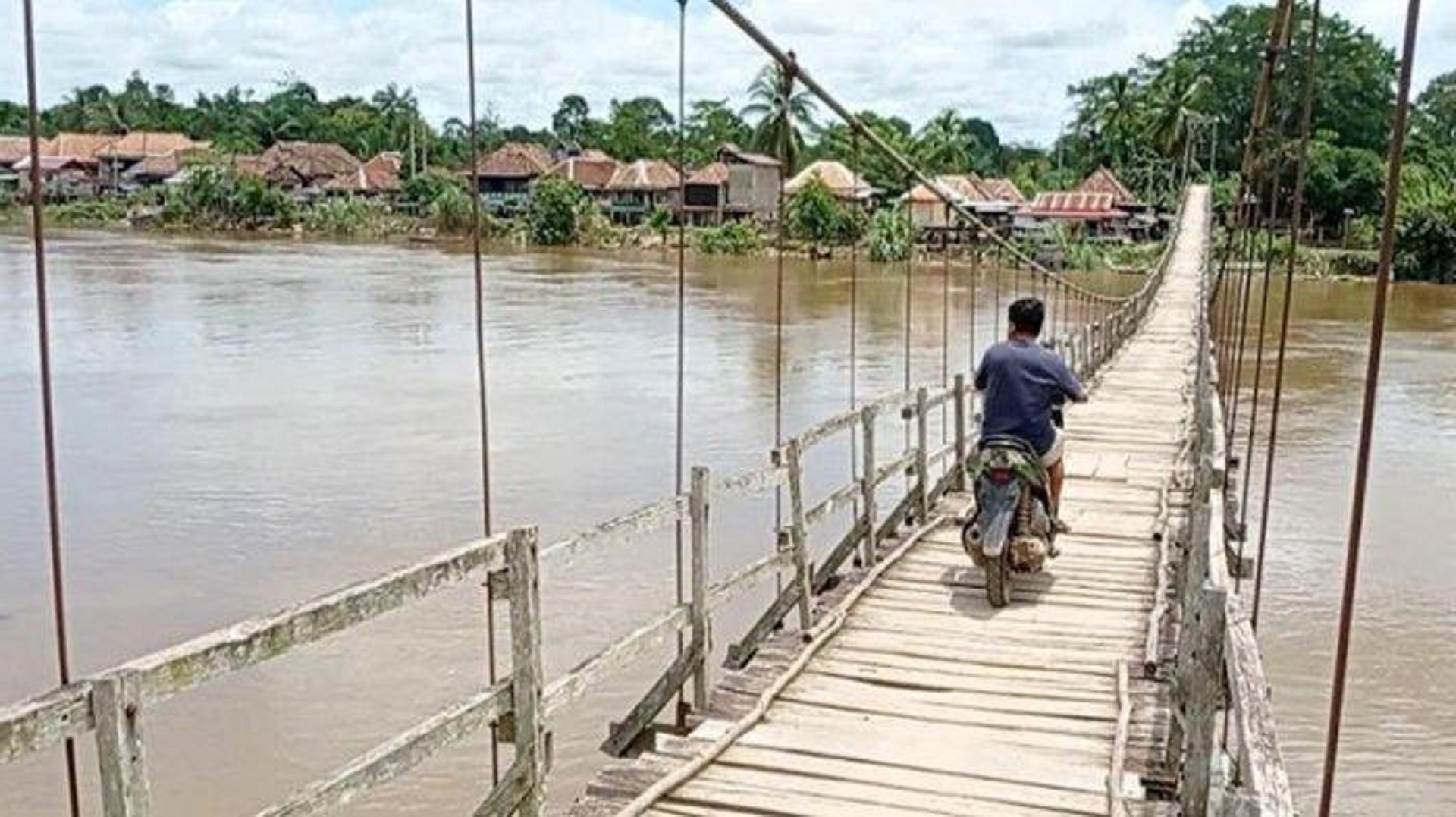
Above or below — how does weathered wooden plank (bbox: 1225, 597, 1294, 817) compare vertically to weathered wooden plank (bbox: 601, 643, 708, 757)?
above

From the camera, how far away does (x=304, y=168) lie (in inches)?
2446

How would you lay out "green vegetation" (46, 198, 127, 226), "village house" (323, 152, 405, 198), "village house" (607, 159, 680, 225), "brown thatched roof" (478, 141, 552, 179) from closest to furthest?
"village house" (607, 159, 680, 225) → "brown thatched roof" (478, 141, 552, 179) → "green vegetation" (46, 198, 127, 226) → "village house" (323, 152, 405, 198)

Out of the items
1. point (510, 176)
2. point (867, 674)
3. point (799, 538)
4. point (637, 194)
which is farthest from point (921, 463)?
point (510, 176)

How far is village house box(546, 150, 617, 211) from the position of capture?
2203 inches

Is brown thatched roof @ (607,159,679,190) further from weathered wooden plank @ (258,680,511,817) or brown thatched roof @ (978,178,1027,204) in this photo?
weathered wooden plank @ (258,680,511,817)

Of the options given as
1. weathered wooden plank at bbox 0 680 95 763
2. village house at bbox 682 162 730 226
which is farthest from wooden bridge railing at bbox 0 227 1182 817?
village house at bbox 682 162 730 226

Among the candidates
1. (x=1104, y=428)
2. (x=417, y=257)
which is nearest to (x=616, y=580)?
(x=1104, y=428)

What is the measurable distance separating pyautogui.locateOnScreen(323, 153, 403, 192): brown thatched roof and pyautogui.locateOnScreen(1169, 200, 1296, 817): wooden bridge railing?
58.9m

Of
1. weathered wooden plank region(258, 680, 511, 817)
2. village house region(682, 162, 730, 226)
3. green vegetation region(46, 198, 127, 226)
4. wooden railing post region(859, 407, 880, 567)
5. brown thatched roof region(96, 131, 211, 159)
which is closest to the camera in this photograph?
weathered wooden plank region(258, 680, 511, 817)

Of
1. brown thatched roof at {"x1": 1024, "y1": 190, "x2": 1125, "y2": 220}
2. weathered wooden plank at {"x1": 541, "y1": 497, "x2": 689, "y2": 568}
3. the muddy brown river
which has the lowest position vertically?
the muddy brown river

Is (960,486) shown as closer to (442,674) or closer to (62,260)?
(442,674)

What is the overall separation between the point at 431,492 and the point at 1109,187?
3844cm

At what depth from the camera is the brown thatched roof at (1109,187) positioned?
48094 millimetres

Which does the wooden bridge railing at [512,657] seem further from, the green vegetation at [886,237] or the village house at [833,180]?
the village house at [833,180]
